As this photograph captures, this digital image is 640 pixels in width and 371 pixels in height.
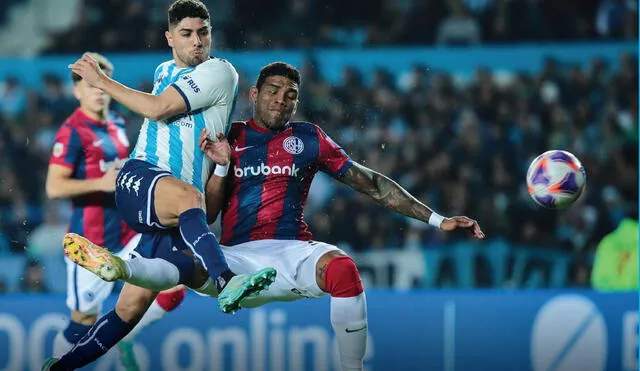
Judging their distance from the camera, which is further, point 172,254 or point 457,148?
point 457,148

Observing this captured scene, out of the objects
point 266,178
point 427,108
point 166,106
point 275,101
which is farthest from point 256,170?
point 427,108

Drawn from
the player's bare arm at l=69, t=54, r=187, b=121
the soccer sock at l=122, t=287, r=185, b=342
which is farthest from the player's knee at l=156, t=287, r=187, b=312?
the player's bare arm at l=69, t=54, r=187, b=121

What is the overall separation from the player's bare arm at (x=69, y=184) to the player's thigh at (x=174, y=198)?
1.23 metres

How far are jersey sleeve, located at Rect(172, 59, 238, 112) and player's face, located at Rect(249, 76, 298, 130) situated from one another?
25 centimetres

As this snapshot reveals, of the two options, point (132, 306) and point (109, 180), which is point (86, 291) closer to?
point (109, 180)

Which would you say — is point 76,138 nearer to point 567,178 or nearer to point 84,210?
point 84,210

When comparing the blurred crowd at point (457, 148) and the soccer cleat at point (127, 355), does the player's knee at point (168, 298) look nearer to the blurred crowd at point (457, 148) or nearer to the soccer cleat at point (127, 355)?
the soccer cleat at point (127, 355)

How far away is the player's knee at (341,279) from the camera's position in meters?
5.79

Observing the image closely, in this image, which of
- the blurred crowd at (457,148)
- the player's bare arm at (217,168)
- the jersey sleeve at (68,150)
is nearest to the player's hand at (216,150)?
the player's bare arm at (217,168)

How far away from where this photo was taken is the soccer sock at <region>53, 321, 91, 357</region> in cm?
709

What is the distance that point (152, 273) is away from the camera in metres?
5.63

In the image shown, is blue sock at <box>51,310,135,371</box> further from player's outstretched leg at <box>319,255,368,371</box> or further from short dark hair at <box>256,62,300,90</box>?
short dark hair at <box>256,62,300,90</box>

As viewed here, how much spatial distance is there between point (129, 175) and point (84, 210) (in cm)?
150

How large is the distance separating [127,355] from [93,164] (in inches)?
46.9
